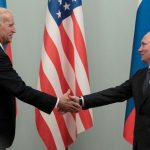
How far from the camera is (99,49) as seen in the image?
3.02 meters

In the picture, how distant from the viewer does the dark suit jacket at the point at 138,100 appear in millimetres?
2033

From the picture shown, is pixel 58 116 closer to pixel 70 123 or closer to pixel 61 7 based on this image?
pixel 70 123

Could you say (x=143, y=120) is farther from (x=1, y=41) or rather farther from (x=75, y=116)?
(x=1, y=41)

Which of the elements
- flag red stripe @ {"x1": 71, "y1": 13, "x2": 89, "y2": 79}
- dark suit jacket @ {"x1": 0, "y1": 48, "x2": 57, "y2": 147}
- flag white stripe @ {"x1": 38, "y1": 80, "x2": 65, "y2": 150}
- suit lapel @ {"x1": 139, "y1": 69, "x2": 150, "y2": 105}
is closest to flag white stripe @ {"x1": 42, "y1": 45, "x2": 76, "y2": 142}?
flag white stripe @ {"x1": 38, "y1": 80, "x2": 65, "y2": 150}

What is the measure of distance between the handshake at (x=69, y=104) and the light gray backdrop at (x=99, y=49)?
Answer: 0.58 m

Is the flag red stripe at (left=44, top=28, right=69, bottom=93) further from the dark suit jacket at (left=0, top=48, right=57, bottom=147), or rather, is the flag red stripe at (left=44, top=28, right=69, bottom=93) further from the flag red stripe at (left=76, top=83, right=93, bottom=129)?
the dark suit jacket at (left=0, top=48, right=57, bottom=147)

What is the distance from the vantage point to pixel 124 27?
9.75 ft

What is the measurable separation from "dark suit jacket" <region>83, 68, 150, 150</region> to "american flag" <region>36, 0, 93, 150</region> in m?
0.27

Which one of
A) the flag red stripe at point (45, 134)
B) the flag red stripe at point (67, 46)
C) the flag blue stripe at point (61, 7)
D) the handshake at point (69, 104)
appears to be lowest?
the flag red stripe at point (45, 134)

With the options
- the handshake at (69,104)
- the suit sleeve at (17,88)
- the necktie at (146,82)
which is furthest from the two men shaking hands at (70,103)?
the necktie at (146,82)

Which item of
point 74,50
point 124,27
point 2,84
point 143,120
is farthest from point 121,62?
point 2,84

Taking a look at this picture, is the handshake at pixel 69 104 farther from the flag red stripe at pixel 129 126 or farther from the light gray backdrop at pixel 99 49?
the light gray backdrop at pixel 99 49

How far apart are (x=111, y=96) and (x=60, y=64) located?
0.50 meters

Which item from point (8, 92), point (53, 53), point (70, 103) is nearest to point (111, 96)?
point (70, 103)
